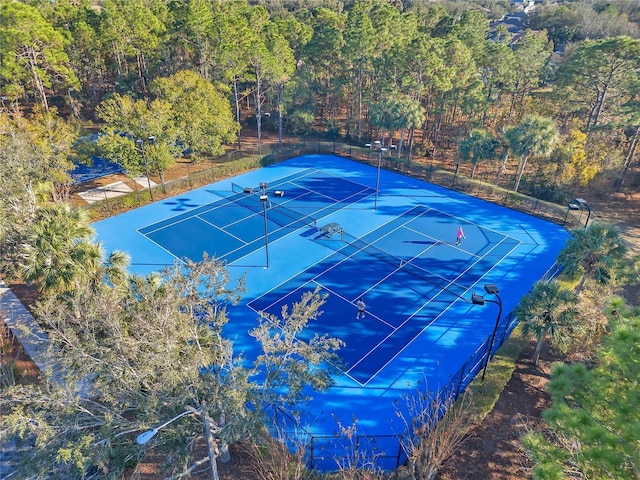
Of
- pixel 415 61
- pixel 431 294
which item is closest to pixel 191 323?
pixel 431 294

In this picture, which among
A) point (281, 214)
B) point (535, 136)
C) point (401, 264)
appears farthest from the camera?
point (535, 136)

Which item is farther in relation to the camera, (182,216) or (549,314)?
(182,216)

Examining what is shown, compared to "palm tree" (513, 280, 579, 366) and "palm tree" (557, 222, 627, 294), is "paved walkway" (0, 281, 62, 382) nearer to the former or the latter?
"palm tree" (513, 280, 579, 366)

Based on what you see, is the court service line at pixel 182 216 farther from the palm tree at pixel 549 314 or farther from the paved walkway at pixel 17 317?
the palm tree at pixel 549 314

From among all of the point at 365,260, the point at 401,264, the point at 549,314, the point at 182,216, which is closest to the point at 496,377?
the point at 549,314

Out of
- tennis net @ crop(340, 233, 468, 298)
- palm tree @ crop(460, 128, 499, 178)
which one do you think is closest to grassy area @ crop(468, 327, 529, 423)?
tennis net @ crop(340, 233, 468, 298)

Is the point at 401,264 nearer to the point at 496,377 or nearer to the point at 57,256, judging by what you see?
the point at 496,377
